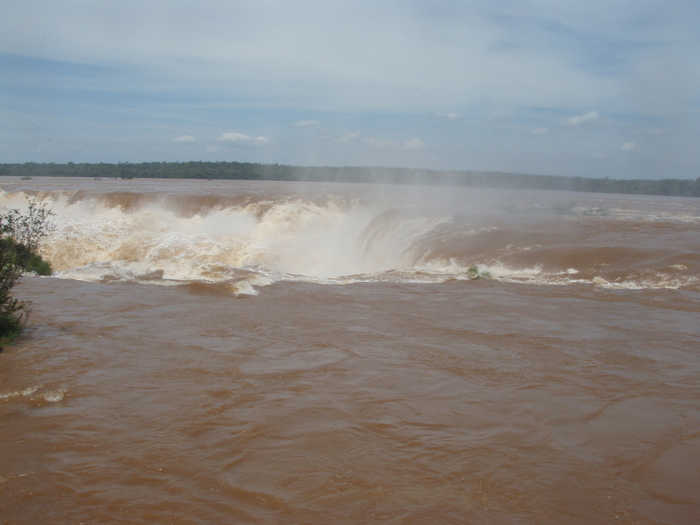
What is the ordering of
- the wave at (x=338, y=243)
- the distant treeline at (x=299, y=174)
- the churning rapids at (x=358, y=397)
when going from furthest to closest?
the distant treeline at (x=299, y=174) → the wave at (x=338, y=243) → the churning rapids at (x=358, y=397)

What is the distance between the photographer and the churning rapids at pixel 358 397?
11.9ft

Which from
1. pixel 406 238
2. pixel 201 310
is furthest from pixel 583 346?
pixel 406 238

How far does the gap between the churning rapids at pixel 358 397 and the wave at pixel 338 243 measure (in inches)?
9.6

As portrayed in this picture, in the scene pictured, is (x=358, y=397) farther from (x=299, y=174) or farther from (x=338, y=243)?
(x=299, y=174)

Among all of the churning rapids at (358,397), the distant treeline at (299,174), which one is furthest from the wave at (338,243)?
the distant treeline at (299,174)

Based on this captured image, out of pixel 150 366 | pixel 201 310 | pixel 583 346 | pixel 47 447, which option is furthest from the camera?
pixel 201 310

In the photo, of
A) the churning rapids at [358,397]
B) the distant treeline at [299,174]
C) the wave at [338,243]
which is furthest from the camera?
the distant treeline at [299,174]

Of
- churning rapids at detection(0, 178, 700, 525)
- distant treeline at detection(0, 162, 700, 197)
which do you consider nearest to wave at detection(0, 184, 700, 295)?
churning rapids at detection(0, 178, 700, 525)

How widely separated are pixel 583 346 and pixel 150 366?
5746 mm

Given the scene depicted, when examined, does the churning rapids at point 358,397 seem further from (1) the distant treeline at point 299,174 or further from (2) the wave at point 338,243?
(1) the distant treeline at point 299,174

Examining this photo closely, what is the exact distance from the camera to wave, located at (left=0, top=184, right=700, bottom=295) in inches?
488

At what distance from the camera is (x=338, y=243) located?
792 inches

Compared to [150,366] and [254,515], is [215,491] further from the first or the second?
[150,366]

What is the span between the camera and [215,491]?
3.67 metres
